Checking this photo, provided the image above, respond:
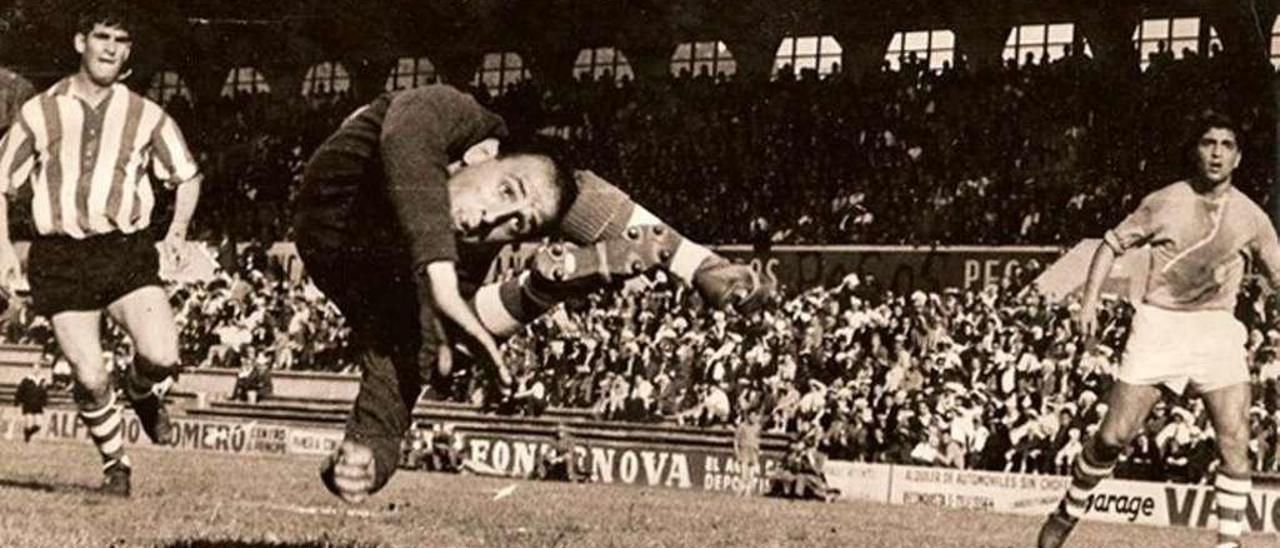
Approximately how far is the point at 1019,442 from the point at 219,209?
39.8 feet

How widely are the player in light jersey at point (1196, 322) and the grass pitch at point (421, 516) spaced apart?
1.40 metres

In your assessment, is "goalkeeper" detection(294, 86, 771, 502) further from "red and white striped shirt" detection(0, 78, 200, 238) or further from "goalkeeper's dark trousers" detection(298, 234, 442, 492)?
"red and white striped shirt" detection(0, 78, 200, 238)

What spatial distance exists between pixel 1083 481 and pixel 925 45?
22056 millimetres

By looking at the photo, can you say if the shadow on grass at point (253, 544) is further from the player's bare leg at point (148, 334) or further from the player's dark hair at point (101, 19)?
the player's dark hair at point (101, 19)

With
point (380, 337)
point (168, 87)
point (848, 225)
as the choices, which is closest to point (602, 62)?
point (168, 87)

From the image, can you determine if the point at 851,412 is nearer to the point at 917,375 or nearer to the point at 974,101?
the point at 917,375

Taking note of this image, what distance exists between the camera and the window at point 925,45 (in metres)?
29.8

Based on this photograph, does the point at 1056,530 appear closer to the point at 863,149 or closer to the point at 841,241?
the point at 841,241

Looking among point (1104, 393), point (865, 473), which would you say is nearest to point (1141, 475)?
point (1104, 393)

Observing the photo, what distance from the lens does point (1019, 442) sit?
1833 centimetres

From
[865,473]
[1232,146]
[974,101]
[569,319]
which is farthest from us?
[974,101]

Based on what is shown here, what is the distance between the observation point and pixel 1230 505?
8.62 meters

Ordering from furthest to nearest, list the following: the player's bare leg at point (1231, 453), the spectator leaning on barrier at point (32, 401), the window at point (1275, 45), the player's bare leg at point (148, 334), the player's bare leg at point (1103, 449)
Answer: the window at point (1275, 45) → the spectator leaning on barrier at point (32, 401) → the player's bare leg at point (148, 334) → the player's bare leg at point (1103, 449) → the player's bare leg at point (1231, 453)

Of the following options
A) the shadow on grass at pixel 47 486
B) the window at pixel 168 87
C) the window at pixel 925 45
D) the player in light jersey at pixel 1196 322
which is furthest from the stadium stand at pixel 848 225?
the player in light jersey at pixel 1196 322
